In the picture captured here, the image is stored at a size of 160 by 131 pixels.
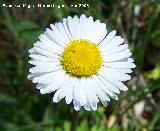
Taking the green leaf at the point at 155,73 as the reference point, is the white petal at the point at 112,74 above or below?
below

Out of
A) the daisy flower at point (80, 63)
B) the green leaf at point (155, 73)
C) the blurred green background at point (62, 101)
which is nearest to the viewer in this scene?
the daisy flower at point (80, 63)

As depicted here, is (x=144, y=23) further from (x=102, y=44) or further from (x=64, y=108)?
(x=102, y=44)

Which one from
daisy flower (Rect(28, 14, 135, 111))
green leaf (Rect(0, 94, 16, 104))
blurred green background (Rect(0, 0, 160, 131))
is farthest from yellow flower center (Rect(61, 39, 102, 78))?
green leaf (Rect(0, 94, 16, 104))

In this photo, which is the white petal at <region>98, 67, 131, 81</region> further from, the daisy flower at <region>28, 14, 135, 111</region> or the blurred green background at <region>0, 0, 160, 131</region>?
the blurred green background at <region>0, 0, 160, 131</region>

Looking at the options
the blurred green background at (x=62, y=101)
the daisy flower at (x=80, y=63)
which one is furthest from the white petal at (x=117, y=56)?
the blurred green background at (x=62, y=101)

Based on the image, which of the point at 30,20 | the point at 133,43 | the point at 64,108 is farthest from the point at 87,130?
the point at 30,20

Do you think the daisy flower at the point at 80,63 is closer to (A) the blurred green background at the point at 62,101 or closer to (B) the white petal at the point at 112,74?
(B) the white petal at the point at 112,74
